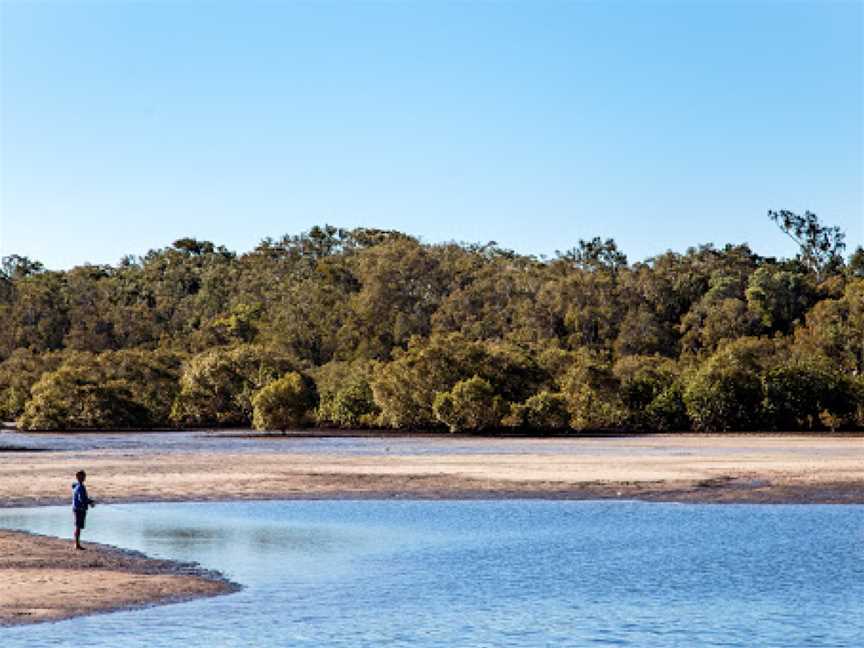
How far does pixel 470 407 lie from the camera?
11031cm

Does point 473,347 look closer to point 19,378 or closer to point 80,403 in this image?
point 80,403

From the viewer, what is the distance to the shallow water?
23.3 m

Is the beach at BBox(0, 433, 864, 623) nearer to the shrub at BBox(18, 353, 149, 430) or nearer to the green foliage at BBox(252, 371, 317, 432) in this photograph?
the green foliage at BBox(252, 371, 317, 432)

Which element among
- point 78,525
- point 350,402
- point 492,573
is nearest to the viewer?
point 492,573

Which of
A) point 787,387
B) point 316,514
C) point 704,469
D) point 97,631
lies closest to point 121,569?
point 97,631

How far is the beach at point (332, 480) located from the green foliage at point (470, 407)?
25602 millimetres

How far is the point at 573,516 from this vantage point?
135ft

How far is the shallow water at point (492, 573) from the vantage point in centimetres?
2334

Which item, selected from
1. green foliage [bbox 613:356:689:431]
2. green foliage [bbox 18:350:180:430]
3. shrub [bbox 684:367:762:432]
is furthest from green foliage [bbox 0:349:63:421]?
shrub [bbox 684:367:762:432]

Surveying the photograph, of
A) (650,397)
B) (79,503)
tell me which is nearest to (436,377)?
(650,397)

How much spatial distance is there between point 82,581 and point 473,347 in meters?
93.0

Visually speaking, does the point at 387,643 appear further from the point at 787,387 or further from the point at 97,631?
the point at 787,387

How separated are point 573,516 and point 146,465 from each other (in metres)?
29.1

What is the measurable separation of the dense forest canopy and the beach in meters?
27.8
